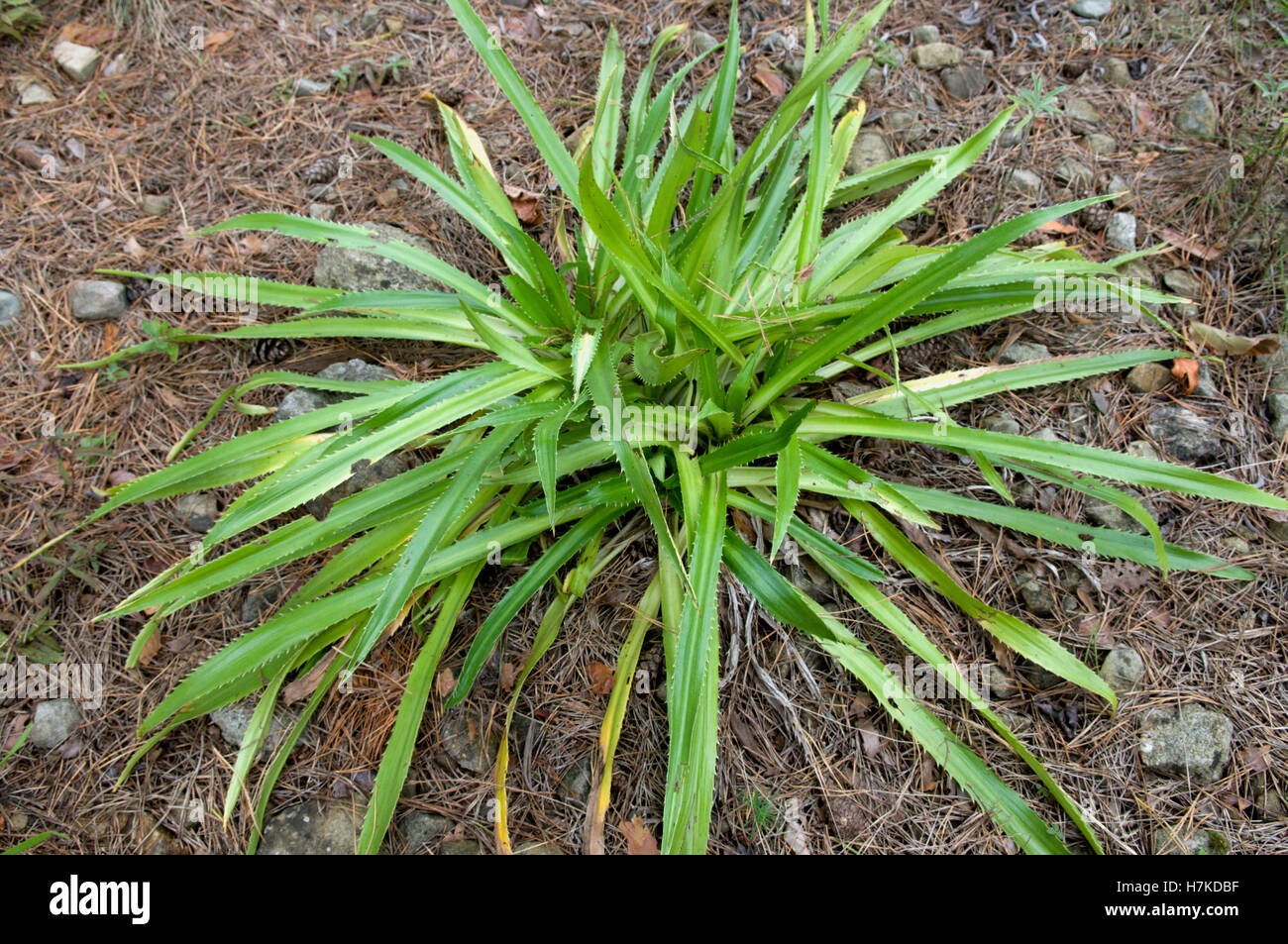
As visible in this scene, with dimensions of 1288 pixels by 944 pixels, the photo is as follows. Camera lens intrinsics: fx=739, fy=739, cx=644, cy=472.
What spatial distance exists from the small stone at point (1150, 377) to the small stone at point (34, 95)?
300 cm

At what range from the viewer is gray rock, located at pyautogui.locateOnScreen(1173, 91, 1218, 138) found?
197cm

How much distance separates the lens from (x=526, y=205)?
1928 millimetres

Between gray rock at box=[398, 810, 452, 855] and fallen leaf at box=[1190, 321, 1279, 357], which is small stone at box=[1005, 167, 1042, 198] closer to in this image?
fallen leaf at box=[1190, 321, 1279, 357]

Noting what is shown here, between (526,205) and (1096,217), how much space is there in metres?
1.47

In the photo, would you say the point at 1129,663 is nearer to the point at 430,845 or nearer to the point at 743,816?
the point at 743,816

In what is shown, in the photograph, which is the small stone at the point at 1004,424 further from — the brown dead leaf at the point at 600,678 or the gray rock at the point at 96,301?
the gray rock at the point at 96,301

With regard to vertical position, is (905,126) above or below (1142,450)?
above

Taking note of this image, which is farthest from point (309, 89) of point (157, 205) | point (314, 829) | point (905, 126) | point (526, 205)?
point (314, 829)

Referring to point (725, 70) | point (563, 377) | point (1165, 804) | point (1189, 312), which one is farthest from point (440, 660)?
point (1189, 312)

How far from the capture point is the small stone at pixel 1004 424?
5.61ft

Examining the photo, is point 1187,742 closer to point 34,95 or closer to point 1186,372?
point 1186,372

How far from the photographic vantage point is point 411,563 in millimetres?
1203

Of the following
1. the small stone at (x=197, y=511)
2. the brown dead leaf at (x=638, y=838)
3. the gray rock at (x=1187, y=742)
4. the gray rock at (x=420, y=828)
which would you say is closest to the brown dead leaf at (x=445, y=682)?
the gray rock at (x=420, y=828)

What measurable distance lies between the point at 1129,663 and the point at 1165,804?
10.4 inches
